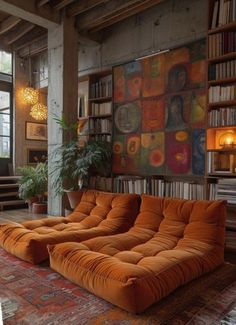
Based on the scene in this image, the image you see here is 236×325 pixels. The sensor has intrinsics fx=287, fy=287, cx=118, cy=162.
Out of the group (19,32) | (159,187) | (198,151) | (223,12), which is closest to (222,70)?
(223,12)

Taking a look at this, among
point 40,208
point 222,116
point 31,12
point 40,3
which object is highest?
point 40,3

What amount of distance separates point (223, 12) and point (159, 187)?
236 centimetres

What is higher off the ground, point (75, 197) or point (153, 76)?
point (153, 76)

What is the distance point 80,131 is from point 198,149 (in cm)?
232

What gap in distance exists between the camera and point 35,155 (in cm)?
698

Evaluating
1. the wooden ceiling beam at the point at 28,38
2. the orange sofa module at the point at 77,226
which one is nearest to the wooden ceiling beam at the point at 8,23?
the wooden ceiling beam at the point at 28,38

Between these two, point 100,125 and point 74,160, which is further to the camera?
point 100,125

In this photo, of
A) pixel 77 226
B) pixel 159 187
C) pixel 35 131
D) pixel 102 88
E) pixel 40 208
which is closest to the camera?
pixel 77 226

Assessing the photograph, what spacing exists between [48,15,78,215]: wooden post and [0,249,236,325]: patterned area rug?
96.1 inches

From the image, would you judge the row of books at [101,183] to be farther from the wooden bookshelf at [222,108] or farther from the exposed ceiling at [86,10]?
the exposed ceiling at [86,10]

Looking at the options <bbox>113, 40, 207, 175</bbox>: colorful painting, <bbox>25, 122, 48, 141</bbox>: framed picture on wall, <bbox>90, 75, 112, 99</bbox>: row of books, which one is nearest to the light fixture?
<bbox>25, 122, 48, 141</bbox>: framed picture on wall

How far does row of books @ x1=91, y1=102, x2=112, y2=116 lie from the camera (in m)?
4.91

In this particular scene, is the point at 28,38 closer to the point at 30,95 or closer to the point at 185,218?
the point at 30,95

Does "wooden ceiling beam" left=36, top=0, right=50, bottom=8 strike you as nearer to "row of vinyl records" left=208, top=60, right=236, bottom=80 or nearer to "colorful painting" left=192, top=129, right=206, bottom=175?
"row of vinyl records" left=208, top=60, right=236, bottom=80
